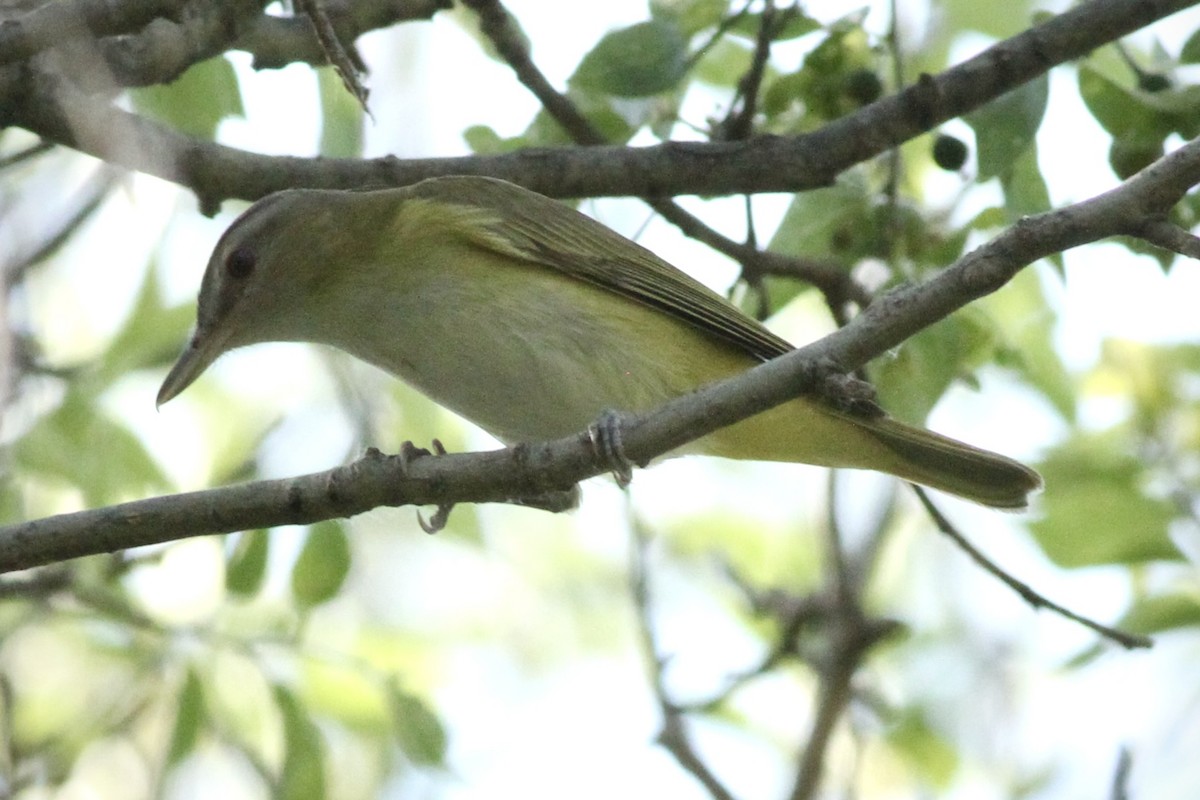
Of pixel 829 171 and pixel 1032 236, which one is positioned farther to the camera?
pixel 829 171

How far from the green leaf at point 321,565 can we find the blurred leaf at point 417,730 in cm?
43

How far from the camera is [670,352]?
16.1 ft

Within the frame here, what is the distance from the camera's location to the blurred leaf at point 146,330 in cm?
518

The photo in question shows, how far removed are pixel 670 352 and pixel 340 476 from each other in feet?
5.45

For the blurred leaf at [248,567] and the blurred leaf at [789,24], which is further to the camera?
the blurred leaf at [789,24]

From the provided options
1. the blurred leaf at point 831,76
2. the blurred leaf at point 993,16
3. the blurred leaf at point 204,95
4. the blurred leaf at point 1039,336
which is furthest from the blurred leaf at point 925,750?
the blurred leaf at point 204,95

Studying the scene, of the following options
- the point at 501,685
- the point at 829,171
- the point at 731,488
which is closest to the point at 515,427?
the point at 829,171

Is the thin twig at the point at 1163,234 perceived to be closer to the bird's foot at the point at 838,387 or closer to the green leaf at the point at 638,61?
the bird's foot at the point at 838,387

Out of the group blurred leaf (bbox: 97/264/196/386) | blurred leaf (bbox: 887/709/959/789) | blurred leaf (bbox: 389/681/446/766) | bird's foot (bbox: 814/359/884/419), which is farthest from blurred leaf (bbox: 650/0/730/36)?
blurred leaf (bbox: 887/709/959/789)

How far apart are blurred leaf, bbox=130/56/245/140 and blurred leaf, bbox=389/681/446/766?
187cm

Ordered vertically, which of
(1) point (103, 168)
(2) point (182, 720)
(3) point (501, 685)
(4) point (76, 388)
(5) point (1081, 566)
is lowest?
(3) point (501, 685)

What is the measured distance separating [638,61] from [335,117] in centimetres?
113

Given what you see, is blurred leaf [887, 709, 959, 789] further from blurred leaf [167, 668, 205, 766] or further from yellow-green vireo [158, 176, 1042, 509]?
blurred leaf [167, 668, 205, 766]

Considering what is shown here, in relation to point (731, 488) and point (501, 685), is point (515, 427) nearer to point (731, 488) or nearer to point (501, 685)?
point (731, 488)
